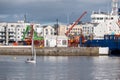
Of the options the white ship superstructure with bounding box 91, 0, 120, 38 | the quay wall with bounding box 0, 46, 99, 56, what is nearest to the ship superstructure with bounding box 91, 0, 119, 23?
the white ship superstructure with bounding box 91, 0, 120, 38

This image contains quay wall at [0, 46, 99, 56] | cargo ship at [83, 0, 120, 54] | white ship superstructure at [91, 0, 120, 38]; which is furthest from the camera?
white ship superstructure at [91, 0, 120, 38]

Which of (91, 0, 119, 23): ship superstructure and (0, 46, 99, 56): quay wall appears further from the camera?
(91, 0, 119, 23): ship superstructure

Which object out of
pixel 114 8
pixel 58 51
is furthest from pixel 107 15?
pixel 58 51

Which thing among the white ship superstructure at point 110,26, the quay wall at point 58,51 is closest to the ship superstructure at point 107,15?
the white ship superstructure at point 110,26

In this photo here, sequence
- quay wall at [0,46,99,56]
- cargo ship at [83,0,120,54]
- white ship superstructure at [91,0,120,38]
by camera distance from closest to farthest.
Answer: quay wall at [0,46,99,56]
cargo ship at [83,0,120,54]
white ship superstructure at [91,0,120,38]

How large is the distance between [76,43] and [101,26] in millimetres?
18874

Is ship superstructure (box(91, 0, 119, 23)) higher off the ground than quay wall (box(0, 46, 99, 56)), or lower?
higher

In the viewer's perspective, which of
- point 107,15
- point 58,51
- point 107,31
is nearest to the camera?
point 58,51

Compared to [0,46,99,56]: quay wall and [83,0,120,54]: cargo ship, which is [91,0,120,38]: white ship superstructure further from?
[0,46,99,56]: quay wall

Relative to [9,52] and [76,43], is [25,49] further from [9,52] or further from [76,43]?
[76,43]

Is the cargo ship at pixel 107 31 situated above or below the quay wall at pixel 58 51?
above

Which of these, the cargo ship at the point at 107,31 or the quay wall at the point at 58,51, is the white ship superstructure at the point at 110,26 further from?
the quay wall at the point at 58,51

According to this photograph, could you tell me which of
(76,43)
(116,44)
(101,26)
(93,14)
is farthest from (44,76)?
(93,14)

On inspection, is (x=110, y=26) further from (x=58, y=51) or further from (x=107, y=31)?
(x=58, y=51)
